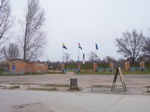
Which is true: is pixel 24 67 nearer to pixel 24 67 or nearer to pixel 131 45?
pixel 24 67

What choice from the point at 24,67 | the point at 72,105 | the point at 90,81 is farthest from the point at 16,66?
the point at 72,105

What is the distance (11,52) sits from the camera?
107000 mm

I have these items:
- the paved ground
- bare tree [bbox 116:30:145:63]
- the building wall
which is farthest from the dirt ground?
bare tree [bbox 116:30:145:63]

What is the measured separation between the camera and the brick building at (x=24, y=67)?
183 ft

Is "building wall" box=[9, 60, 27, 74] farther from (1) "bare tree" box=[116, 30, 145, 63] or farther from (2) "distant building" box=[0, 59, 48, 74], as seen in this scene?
(1) "bare tree" box=[116, 30, 145, 63]

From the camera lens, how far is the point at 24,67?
57.2 metres

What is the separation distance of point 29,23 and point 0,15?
860cm

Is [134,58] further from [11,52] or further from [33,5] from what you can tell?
[11,52]

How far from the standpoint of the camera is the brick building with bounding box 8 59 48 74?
55.9 m

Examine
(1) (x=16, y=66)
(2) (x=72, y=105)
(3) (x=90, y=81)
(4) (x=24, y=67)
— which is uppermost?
(1) (x=16, y=66)

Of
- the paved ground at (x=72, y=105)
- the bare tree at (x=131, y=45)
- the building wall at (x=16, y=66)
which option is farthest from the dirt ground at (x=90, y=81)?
the bare tree at (x=131, y=45)

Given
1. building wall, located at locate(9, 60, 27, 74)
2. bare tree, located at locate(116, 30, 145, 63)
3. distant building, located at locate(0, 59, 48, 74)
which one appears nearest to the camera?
building wall, located at locate(9, 60, 27, 74)

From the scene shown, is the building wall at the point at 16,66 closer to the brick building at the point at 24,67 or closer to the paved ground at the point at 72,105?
the brick building at the point at 24,67

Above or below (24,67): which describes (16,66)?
above
